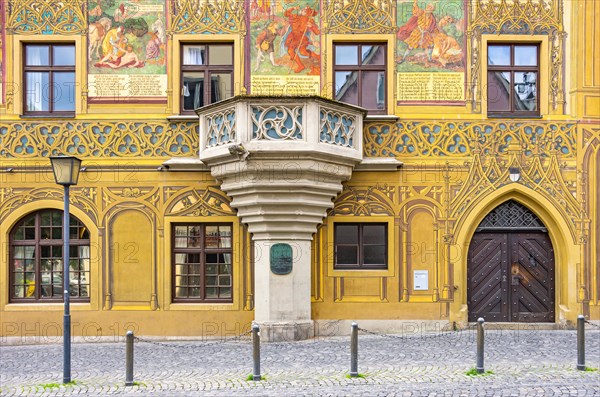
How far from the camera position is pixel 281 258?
11.2m

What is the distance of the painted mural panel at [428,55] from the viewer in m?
12.0

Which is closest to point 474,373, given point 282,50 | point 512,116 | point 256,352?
point 256,352

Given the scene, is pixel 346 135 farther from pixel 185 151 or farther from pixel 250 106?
pixel 185 151

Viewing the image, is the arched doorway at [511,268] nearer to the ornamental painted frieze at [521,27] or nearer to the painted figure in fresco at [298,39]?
the ornamental painted frieze at [521,27]

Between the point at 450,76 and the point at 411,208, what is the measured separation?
8.98ft

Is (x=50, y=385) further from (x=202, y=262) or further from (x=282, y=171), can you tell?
(x=282, y=171)

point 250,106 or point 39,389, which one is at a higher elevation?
point 250,106

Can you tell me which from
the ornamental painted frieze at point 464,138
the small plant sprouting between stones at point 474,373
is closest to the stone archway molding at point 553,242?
the ornamental painted frieze at point 464,138

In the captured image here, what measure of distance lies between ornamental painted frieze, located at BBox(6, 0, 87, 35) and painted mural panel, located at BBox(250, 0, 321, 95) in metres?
3.44

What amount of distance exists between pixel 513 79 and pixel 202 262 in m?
7.28

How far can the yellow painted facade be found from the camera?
11891 millimetres

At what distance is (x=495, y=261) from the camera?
12203mm

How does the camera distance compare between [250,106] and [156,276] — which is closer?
[250,106]

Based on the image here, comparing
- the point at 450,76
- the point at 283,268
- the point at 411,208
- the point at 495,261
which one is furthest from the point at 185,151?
the point at 495,261
